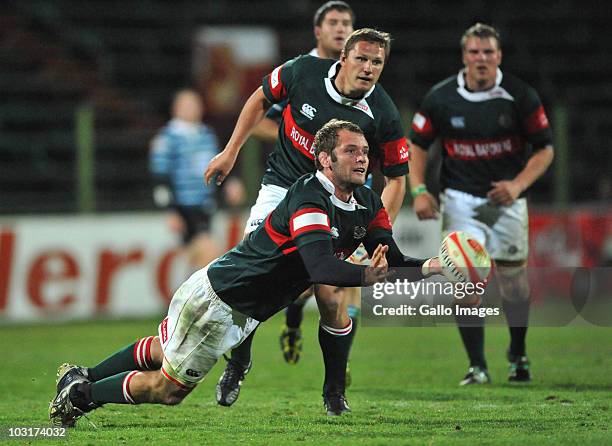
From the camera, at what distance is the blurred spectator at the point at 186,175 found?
13.1m

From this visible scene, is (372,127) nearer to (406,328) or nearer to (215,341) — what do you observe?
(215,341)

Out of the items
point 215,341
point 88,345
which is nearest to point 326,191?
point 215,341

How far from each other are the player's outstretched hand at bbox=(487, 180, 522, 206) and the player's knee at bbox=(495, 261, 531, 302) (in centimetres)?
49

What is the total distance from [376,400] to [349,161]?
2.02 metres

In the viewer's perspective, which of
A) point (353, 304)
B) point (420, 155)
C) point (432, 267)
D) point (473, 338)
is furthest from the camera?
point (420, 155)

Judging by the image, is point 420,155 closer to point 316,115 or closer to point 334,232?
point 316,115

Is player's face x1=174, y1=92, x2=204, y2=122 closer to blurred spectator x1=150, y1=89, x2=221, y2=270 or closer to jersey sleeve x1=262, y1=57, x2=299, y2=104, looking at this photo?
blurred spectator x1=150, y1=89, x2=221, y2=270

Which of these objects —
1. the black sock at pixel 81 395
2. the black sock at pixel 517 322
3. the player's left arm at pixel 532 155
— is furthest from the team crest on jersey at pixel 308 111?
the black sock at pixel 517 322

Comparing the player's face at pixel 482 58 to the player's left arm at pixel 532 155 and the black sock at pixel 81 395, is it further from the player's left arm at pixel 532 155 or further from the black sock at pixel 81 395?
the black sock at pixel 81 395

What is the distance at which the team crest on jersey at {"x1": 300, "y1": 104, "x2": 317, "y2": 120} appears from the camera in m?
6.91

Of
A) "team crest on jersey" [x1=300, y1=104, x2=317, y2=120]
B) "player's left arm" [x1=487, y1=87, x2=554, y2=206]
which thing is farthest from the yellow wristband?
"team crest on jersey" [x1=300, y1=104, x2=317, y2=120]

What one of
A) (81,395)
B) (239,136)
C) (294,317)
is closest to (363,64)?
(239,136)

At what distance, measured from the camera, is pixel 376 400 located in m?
7.21

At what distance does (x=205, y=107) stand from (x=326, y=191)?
11.2 m
